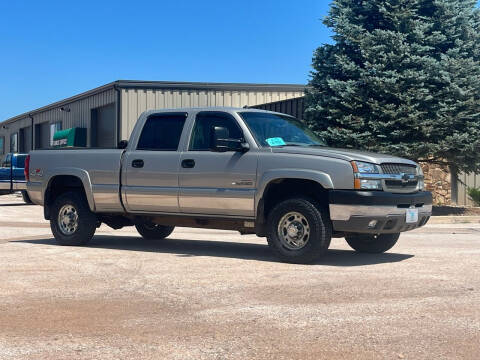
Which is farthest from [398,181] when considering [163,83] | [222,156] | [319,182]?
[163,83]

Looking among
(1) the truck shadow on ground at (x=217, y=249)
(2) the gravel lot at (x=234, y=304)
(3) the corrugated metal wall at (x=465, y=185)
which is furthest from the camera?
(3) the corrugated metal wall at (x=465, y=185)

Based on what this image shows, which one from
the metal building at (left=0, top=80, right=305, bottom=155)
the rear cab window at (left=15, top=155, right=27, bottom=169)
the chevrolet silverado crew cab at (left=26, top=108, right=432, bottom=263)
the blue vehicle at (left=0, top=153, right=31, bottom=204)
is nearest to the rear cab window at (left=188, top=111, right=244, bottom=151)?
the chevrolet silverado crew cab at (left=26, top=108, right=432, bottom=263)

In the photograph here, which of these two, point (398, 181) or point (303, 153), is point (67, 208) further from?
point (398, 181)

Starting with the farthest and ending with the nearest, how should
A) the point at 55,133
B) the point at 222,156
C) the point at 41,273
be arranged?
the point at 55,133, the point at 222,156, the point at 41,273

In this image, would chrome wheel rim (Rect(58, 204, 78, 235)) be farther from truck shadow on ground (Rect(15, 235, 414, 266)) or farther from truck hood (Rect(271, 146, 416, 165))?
truck hood (Rect(271, 146, 416, 165))

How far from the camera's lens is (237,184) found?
851 cm

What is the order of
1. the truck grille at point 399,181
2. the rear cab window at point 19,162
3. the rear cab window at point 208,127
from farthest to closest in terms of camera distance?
the rear cab window at point 19,162 → the rear cab window at point 208,127 → the truck grille at point 399,181

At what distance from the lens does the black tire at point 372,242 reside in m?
9.23

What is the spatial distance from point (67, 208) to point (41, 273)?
279cm

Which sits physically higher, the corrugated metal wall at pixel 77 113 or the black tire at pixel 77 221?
the corrugated metal wall at pixel 77 113

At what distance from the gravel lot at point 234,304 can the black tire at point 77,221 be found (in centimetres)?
47

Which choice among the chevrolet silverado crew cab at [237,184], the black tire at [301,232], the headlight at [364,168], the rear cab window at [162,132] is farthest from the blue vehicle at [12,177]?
the headlight at [364,168]

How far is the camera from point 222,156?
28.4ft

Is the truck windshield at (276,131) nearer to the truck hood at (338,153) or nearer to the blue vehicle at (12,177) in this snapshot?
the truck hood at (338,153)
